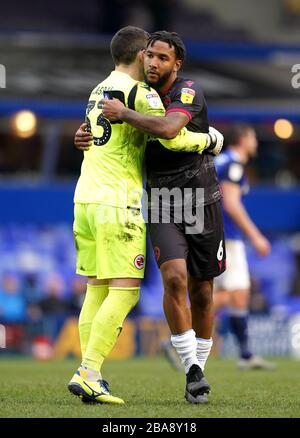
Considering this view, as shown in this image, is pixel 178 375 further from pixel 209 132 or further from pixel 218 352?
pixel 218 352

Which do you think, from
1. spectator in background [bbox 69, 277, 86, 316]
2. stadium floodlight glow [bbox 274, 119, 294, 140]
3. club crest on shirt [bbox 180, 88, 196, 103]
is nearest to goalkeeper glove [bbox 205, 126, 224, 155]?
club crest on shirt [bbox 180, 88, 196, 103]

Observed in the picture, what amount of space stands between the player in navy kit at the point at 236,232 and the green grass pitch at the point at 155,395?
0.87m

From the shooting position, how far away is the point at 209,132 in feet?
22.5

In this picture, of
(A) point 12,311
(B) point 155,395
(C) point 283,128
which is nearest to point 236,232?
(B) point 155,395

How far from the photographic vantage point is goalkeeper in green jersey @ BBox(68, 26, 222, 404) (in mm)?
6406

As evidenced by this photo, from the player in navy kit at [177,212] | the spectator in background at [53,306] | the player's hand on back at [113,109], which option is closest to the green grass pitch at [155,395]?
the player in navy kit at [177,212]

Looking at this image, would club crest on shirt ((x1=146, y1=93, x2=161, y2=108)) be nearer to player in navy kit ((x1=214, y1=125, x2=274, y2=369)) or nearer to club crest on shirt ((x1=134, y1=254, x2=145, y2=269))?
club crest on shirt ((x1=134, y1=254, x2=145, y2=269))

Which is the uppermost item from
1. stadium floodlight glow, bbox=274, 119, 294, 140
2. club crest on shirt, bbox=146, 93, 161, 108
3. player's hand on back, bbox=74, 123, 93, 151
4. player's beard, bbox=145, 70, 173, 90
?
stadium floodlight glow, bbox=274, 119, 294, 140

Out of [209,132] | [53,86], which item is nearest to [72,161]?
[53,86]

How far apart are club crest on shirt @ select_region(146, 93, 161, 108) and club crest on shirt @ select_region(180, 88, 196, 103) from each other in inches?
6.3

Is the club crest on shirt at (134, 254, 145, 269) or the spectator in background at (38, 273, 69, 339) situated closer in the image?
the club crest on shirt at (134, 254, 145, 269)

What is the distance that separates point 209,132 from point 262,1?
1660 cm

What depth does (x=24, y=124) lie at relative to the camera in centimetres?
1980

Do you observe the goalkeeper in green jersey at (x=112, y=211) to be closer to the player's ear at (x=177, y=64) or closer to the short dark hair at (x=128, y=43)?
the short dark hair at (x=128, y=43)
